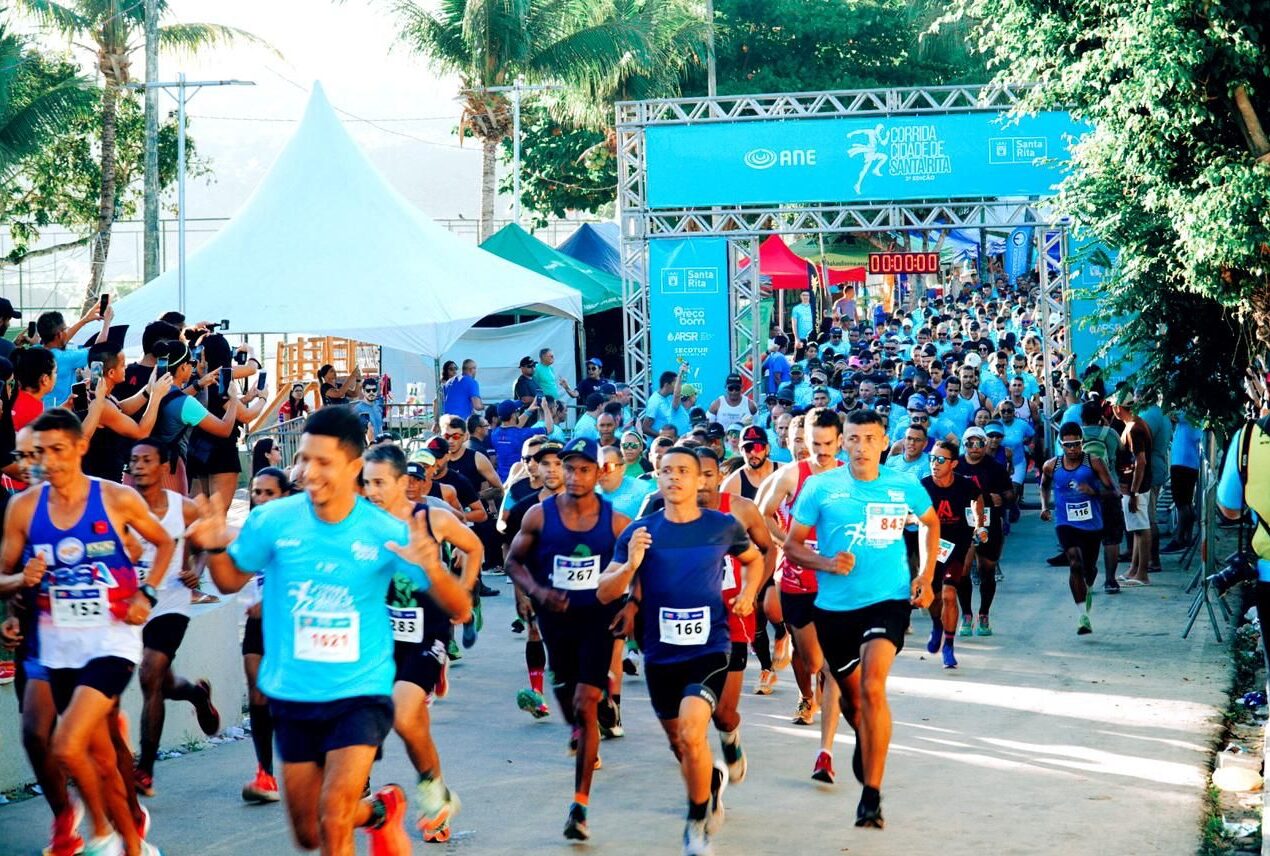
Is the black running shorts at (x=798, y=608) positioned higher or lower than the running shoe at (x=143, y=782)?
higher

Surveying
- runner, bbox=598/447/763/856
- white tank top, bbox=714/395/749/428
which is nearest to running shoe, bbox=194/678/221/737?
runner, bbox=598/447/763/856

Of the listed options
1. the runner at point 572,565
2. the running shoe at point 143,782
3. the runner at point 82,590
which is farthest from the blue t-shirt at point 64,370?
the runner at point 82,590

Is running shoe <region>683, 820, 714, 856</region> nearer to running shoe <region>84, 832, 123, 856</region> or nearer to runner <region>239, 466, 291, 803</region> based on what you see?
runner <region>239, 466, 291, 803</region>

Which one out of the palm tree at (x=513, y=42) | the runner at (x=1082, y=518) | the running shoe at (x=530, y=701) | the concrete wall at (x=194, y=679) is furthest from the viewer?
the palm tree at (x=513, y=42)

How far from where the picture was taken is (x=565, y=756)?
350 inches

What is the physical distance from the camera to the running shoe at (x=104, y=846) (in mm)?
6172

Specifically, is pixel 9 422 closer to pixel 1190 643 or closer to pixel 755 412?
pixel 1190 643

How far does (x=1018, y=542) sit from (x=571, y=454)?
429 inches

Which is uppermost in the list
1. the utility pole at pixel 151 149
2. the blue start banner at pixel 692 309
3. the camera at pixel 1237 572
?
the utility pole at pixel 151 149

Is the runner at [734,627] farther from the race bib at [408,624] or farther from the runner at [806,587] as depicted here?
the race bib at [408,624]

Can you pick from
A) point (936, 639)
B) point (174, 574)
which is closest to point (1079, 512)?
point (936, 639)

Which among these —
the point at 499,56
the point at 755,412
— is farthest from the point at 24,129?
the point at 755,412

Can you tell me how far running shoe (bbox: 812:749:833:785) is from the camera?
814cm

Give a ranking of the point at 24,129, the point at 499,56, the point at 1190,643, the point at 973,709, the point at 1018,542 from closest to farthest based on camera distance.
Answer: the point at 973,709
the point at 1190,643
the point at 1018,542
the point at 24,129
the point at 499,56
